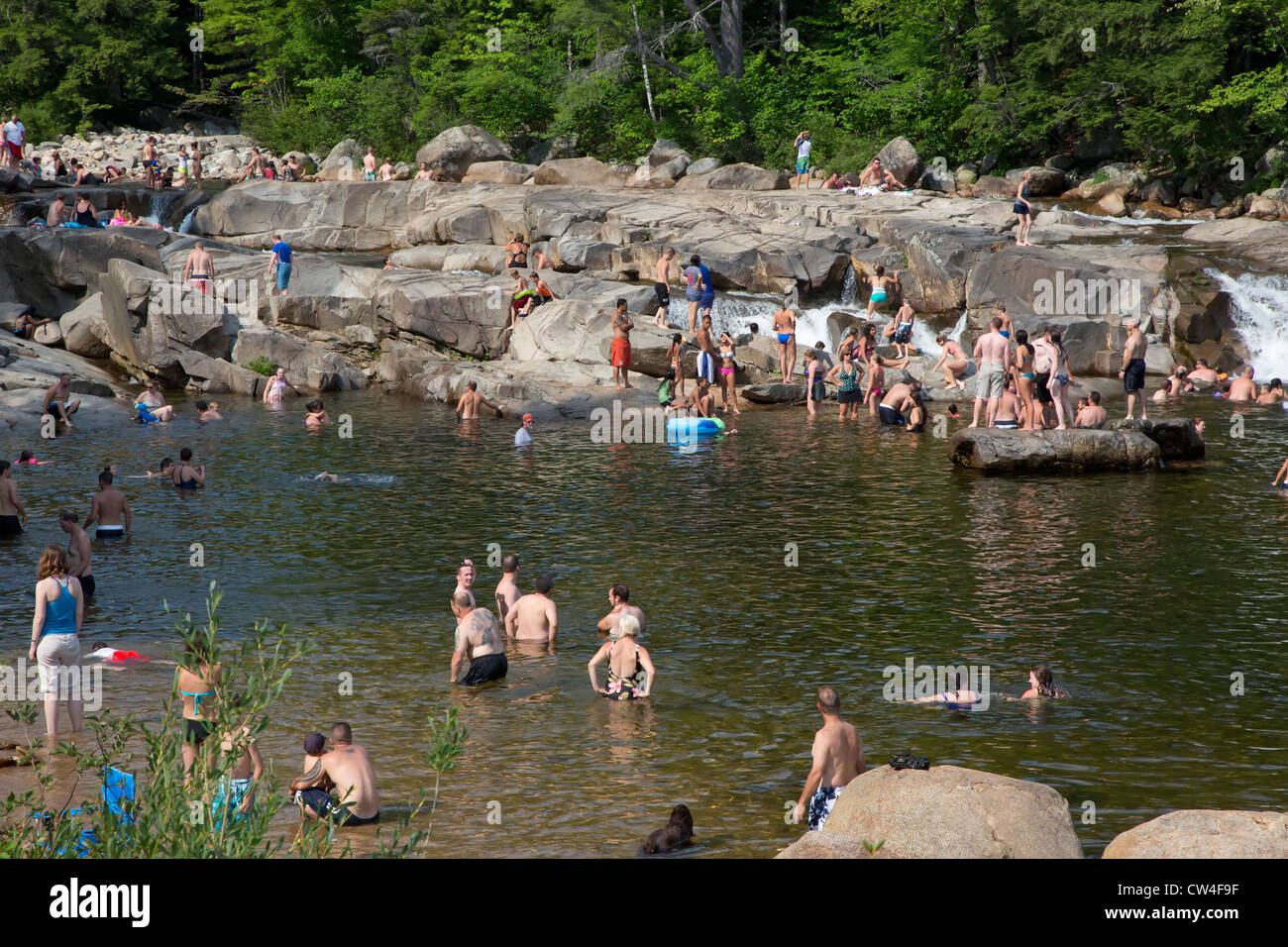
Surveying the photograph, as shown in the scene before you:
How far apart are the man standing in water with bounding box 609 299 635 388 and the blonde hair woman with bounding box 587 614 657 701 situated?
18350 mm

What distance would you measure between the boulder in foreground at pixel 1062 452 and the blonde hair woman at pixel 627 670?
12.0 metres

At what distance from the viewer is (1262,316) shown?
33.1 metres

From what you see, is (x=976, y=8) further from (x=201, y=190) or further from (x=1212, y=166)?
(x=201, y=190)

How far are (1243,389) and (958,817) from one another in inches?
993

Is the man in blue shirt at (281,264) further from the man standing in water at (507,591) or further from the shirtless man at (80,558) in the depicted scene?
the man standing in water at (507,591)

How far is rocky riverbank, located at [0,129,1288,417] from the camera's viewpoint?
32.2 m

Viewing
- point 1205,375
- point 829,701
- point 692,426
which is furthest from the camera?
point 1205,375

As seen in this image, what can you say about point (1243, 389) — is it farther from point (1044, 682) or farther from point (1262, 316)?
point (1044, 682)

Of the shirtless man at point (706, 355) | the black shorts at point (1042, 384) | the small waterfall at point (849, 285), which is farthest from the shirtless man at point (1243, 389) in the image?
the shirtless man at point (706, 355)

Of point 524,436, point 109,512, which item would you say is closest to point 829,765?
point 109,512

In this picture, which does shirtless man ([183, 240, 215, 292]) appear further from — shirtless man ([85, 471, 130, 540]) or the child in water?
shirtless man ([85, 471, 130, 540])

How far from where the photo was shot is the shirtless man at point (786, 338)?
3109 cm

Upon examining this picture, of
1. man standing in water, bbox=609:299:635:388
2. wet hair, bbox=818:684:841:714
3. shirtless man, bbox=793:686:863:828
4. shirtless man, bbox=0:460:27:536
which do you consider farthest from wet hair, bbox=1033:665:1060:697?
man standing in water, bbox=609:299:635:388

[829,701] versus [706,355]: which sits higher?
[706,355]
